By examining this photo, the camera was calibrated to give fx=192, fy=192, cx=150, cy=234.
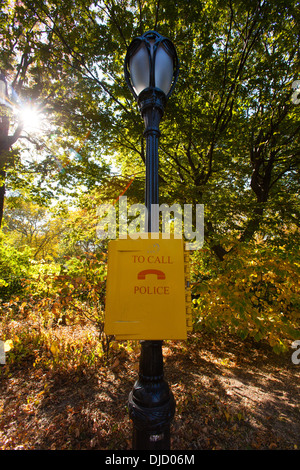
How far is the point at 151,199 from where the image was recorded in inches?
61.6

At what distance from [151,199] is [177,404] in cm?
296

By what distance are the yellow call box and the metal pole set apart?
9.7 inches

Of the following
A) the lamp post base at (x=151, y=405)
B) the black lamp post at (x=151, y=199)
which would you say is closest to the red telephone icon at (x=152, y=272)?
the black lamp post at (x=151, y=199)

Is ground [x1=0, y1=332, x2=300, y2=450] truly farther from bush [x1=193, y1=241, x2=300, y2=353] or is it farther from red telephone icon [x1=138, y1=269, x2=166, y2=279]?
red telephone icon [x1=138, y1=269, x2=166, y2=279]

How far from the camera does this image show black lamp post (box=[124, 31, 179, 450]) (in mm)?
1396

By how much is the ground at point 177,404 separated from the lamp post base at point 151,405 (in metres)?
1.15

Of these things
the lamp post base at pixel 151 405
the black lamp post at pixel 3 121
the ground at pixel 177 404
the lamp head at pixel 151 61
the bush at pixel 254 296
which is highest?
the black lamp post at pixel 3 121

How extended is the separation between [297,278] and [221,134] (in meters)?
3.76

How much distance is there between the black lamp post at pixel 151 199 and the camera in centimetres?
140

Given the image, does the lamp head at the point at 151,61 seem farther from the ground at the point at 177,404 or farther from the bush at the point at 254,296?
the ground at the point at 177,404

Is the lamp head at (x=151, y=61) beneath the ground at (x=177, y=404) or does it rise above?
above

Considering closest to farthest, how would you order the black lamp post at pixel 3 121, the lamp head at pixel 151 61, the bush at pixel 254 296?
the lamp head at pixel 151 61, the bush at pixel 254 296, the black lamp post at pixel 3 121

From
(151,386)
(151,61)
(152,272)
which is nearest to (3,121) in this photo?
(151,61)

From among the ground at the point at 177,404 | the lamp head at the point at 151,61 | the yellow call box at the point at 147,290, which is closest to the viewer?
the yellow call box at the point at 147,290
